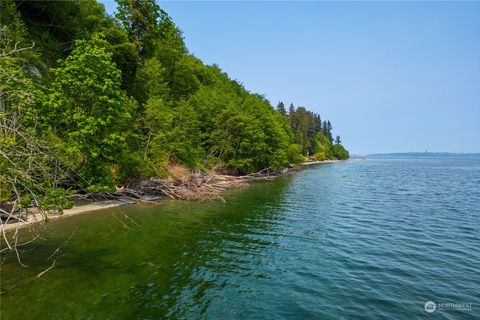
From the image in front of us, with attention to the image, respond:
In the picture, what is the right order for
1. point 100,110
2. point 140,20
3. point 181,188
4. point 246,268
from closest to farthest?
point 246,268 → point 100,110 → point 181,188 → point 140,20

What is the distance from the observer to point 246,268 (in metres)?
12.8

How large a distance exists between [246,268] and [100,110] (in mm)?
15580

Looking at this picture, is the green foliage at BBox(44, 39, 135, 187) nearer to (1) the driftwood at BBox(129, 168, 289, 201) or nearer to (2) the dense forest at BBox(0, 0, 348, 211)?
(2) the dense forest at BBox(0, 0, 348, 211)

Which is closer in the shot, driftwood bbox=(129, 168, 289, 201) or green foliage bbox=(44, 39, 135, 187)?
green foliage bbox=(44, 39, 135, 187)

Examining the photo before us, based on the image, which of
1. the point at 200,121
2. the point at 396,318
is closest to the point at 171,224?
the point at 396,318

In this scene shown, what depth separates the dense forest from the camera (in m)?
10.5

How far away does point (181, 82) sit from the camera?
56.3 m

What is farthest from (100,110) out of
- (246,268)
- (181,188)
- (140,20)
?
(140,20)

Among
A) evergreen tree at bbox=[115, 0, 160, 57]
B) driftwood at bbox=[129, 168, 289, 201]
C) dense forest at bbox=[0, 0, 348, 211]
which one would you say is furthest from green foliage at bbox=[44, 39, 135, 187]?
evergreen tree at bbox=[115, 0, 160, 57]

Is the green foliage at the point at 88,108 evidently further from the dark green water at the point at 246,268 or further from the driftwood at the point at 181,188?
the driftwood at the point at 181,188

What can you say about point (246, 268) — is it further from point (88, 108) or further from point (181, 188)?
point (181, 188)

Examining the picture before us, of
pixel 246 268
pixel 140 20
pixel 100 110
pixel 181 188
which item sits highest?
pixel 140 20

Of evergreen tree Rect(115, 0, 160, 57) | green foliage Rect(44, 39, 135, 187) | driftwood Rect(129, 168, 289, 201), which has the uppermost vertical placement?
evergreen tree Rect(115, 0, 160, 57)

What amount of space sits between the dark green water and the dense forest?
3173 mm
